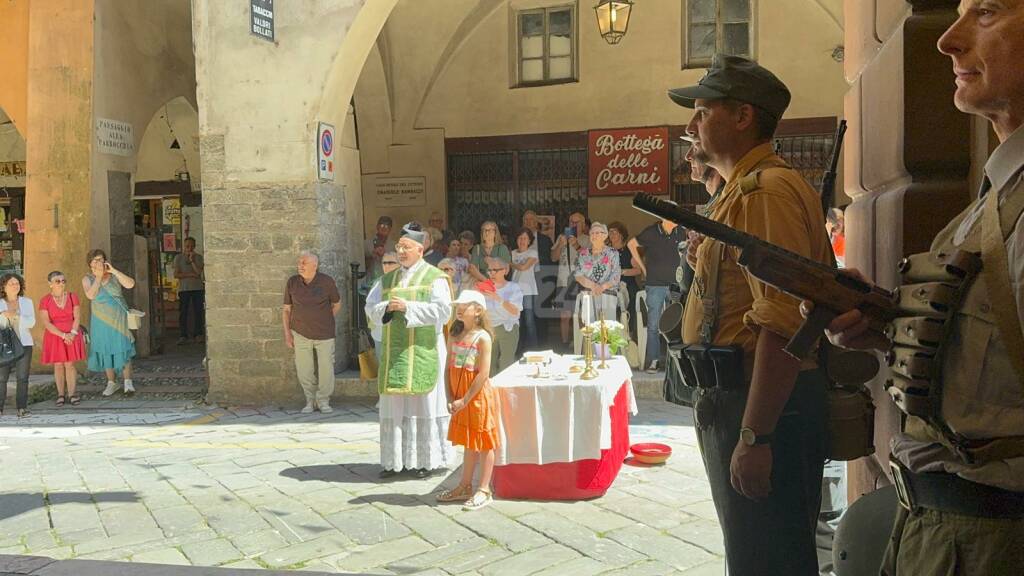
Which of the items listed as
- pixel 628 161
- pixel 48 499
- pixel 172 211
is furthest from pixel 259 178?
pixel 172 211

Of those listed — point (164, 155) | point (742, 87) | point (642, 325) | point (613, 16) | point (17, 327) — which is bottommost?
point (642, 325)

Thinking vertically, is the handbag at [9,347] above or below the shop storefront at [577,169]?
below

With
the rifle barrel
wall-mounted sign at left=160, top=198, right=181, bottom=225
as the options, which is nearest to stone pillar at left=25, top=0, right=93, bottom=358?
wall-mounted sign at left=160, top=198, right=181, bottom=225

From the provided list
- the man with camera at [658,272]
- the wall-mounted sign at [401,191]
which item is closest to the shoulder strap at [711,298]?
the man with camera at [658,272]

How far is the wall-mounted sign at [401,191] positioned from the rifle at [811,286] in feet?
46.0

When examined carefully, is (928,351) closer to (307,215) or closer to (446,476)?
(446,476)

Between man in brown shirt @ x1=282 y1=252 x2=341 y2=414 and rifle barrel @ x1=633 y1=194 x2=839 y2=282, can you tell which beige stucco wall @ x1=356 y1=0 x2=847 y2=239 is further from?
rifle barrel @ x1=633 y1=194 x2=839 y2=282

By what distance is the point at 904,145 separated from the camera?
2775mm

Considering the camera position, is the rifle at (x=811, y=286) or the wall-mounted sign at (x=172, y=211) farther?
the wall-mounted sign at (x=172, y=211)

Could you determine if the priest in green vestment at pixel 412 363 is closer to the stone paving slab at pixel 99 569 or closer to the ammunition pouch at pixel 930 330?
the stone paving slab at pixel 99 569

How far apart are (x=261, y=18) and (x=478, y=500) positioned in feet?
21.4

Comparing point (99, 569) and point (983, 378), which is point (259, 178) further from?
point (983, 378)

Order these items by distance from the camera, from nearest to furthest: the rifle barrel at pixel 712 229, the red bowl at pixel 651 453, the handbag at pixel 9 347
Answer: the rifle barrel at pixel 712 229 < the red bowl at pixel 651 453 < the handbag at pixel 9 347

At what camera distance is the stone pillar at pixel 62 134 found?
12.4 metres
